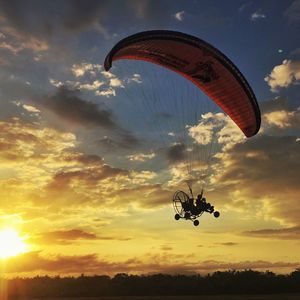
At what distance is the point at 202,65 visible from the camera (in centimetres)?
2509

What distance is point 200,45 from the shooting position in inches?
925

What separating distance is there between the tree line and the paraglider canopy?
36.2 feet

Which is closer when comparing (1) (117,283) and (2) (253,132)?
(2) (253,132)

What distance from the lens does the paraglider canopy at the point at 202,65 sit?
73.9 feet

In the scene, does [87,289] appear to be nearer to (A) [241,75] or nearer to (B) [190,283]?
(B) [190,283]

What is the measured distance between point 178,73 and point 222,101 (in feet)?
9.71

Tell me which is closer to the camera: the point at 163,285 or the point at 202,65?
the point at 202,65

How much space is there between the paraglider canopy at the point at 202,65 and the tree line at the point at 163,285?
36.2 feet

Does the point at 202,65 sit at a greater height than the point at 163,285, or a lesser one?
greater

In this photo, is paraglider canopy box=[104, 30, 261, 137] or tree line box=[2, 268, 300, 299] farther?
tree line box=[2, 268, 300, 299]

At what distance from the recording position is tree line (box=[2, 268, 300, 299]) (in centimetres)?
3150

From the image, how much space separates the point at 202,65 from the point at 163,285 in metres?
16.9

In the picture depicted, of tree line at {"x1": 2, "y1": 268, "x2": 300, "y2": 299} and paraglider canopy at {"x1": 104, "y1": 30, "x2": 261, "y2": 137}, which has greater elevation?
paraglider canopy at {"x1": 104, "y1": 30, "x2": 261, "y2": 137}

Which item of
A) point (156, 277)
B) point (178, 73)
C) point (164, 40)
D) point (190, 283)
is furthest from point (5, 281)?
point (164, 40)
